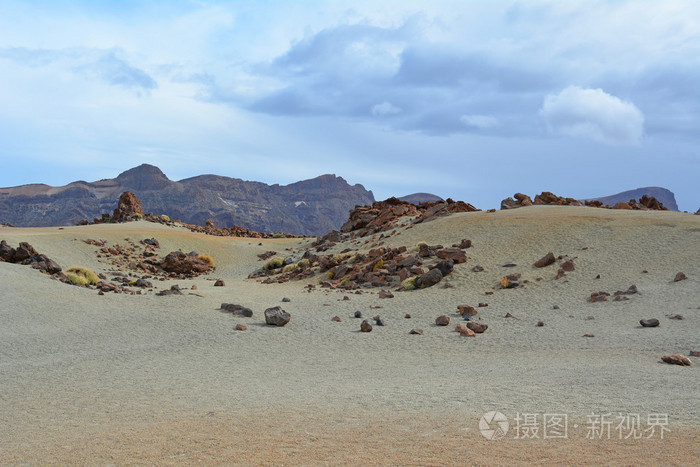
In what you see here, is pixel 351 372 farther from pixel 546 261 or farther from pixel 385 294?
pixel 546 261

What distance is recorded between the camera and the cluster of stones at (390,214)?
112 feet

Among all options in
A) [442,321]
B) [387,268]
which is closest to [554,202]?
[387,268]

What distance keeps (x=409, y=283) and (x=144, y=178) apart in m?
185

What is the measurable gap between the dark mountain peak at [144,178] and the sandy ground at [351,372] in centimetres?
17688

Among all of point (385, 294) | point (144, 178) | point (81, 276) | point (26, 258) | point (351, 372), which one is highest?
point (144, 178)

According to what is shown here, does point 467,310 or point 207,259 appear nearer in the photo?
point 467,310

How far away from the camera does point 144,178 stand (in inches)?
7362

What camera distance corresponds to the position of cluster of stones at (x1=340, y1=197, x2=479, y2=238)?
112 ft

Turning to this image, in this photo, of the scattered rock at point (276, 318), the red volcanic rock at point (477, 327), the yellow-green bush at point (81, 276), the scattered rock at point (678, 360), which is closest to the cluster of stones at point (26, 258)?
the yellow-green bush at point (81, 276)

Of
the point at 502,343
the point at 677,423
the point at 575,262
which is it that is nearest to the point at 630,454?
the point at 677,423

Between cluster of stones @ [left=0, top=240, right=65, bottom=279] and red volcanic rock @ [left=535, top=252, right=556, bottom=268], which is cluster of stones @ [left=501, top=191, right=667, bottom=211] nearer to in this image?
red volcanic rock @ [left=535, top=252, right=556, bottom=268]

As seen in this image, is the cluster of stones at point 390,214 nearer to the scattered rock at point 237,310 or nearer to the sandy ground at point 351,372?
the sandy ground at point 351,372

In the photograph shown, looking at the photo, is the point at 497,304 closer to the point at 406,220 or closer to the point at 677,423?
the point at 677,423

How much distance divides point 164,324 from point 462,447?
10.1m
